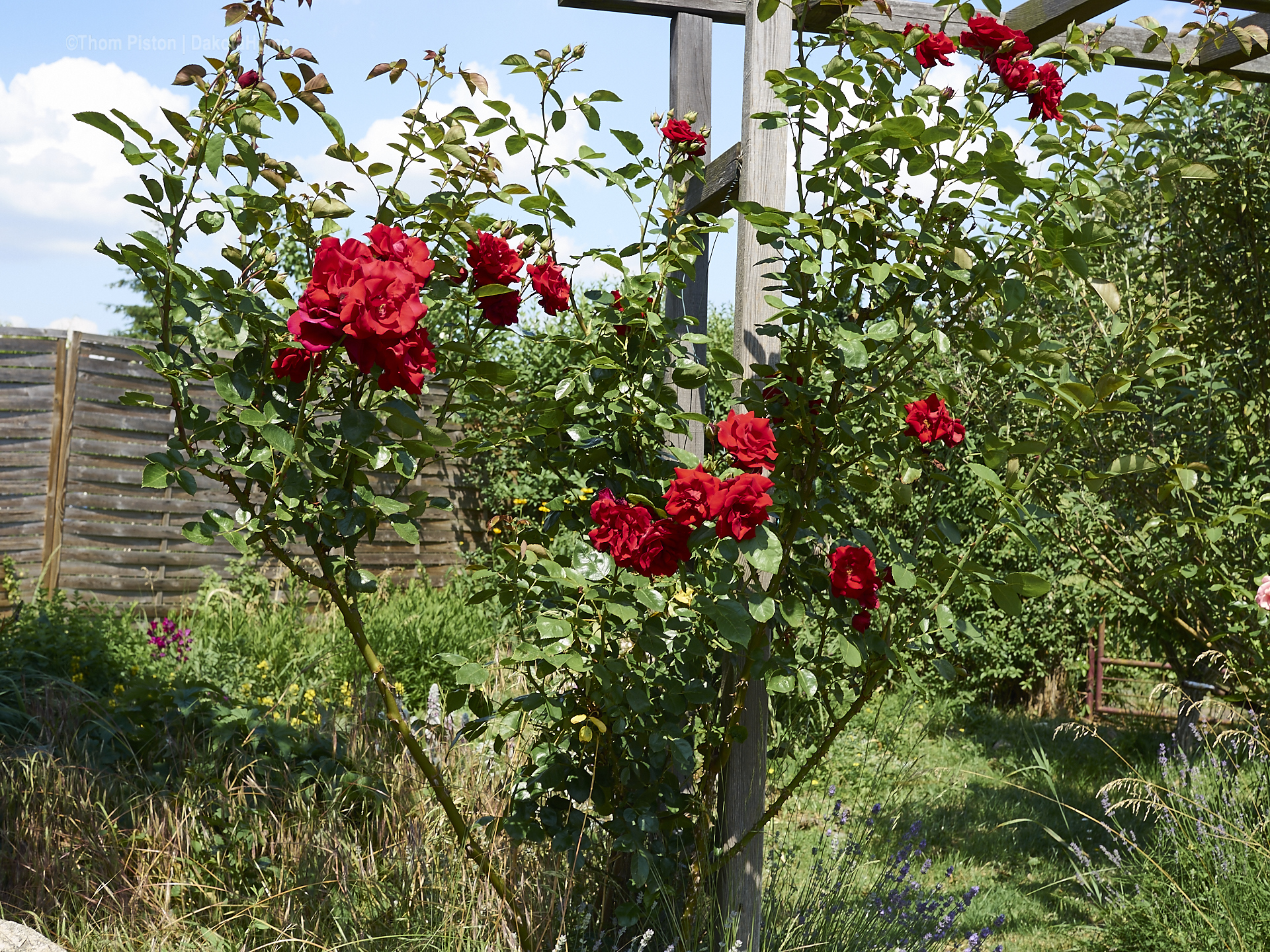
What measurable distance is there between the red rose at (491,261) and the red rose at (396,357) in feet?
1.08

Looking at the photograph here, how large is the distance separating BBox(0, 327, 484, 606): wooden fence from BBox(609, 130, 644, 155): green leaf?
193 inches

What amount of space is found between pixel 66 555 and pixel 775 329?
570cm

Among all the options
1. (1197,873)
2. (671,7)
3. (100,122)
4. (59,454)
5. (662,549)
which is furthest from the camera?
(59,454)

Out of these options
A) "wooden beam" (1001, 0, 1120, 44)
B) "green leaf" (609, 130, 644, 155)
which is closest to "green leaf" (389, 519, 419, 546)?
"green leaf" (609, 130, 644, 155)

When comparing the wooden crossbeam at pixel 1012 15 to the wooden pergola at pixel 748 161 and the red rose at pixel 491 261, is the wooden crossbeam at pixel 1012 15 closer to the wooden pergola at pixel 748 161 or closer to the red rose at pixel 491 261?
the wooden pergola at pixel 748 161

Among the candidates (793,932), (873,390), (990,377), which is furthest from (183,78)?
(793,932)

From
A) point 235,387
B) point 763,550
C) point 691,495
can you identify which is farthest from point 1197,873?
point 235,387

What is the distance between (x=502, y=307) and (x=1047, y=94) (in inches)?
46.7

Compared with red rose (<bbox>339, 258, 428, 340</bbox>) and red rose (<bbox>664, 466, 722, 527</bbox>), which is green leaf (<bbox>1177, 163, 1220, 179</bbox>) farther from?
red rose (<bbox>339, 258, 428, 340</bbox>)

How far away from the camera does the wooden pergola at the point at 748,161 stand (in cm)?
228

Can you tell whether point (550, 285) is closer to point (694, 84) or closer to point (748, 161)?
point (748, 161)

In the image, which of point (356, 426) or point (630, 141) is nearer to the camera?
point (356, 426)

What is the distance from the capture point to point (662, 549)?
5.74 ft

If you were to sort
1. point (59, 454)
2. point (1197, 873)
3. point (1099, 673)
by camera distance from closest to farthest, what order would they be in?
point (1197, 873), point (1099, 673), point (59, 454)
